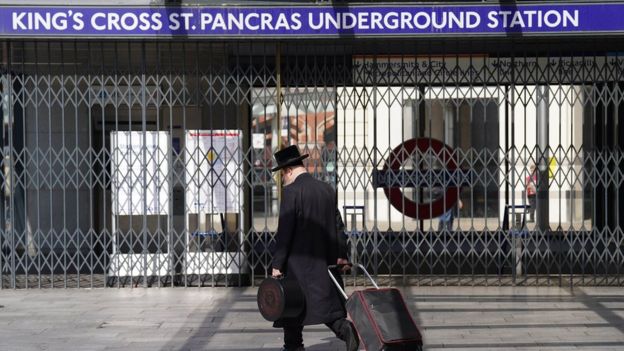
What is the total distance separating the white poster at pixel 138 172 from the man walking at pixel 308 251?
183 inches

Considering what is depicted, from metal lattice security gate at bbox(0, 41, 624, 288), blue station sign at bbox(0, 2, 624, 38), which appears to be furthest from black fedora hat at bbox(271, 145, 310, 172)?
metal lattice security gate at bbox(0, 41, 624, 288)

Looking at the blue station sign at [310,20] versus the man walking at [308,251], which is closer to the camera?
the man walking at [308,251]

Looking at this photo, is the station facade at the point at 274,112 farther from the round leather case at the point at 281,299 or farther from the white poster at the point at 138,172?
the round leather case at the point at 281,299

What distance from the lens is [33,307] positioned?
11023 millimetres

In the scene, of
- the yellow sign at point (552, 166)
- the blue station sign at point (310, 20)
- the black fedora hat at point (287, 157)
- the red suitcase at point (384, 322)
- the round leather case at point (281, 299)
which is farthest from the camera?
the yellow sign at point (552, 166)

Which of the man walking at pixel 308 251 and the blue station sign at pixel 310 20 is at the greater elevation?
the blue station sign at pixel 310 20

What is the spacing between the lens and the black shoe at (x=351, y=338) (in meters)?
7.41

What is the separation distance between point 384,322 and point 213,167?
228 inches

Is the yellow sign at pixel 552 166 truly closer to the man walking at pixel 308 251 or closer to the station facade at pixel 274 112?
the station facade at pixel 274 112

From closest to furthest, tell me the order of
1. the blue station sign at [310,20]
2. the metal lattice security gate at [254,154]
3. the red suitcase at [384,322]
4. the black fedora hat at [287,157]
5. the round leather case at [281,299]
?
the red suitcase at [384,322] → the round leather case at [281,299] → the black fedora hat at [287,157] → the blue station sign at [310,20] → the metal lattice security gate at [254,154]

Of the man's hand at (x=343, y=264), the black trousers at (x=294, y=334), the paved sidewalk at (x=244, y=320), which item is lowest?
the paved sidewalk at (x=244, y=320)

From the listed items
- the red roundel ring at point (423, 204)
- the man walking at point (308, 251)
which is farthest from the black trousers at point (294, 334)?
the red roundel ring at point (423, 204)

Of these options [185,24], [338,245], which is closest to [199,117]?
[185,24]

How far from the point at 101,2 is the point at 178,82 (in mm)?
1405
